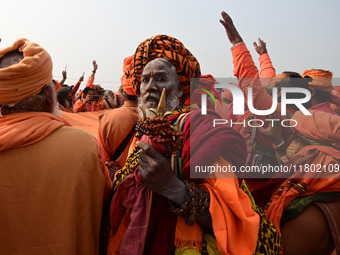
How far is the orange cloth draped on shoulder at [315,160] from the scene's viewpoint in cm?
261

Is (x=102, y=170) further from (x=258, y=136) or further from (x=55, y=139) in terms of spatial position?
(x=258, y=136)

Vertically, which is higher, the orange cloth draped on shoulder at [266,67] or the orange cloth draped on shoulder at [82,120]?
the orange cloth draped on shoulder at [266,67]

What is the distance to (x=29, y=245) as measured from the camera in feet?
5.34

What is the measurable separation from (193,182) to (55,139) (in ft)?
3.25

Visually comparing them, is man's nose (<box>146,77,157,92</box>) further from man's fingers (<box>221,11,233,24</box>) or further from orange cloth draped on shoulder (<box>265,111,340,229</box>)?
man's fingers (<box>221,11,233,24</box>)

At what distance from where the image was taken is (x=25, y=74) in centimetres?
163

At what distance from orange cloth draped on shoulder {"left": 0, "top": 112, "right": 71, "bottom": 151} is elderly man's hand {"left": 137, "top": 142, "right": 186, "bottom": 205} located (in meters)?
0.67

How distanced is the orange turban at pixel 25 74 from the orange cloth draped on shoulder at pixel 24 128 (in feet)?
0.41

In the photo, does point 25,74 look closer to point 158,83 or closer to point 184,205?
point 158,83

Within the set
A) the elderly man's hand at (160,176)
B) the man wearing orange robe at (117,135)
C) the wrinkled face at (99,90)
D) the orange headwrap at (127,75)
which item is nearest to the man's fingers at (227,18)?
the orange headwrap at (127,75)

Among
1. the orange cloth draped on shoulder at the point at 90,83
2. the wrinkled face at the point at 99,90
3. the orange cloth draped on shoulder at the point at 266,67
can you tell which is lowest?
the wrinkled face at the point at 99,90

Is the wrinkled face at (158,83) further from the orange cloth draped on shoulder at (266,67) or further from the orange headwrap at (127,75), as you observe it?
the orange cloth draped on shoulder at (266,67)

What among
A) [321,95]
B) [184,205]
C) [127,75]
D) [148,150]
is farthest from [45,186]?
[321,95]

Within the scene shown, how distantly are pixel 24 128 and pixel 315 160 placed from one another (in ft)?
9.13
